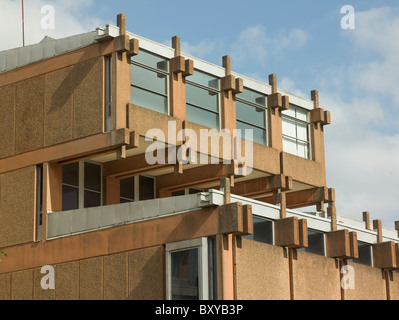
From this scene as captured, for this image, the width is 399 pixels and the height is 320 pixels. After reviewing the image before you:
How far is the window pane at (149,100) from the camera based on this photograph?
37062 millimetres

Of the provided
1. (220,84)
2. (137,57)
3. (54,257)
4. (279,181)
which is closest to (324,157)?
(279,181)

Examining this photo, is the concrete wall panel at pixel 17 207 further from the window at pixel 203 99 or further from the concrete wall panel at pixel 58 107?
the window at pixel 203 99

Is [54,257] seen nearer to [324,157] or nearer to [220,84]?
[220,84]

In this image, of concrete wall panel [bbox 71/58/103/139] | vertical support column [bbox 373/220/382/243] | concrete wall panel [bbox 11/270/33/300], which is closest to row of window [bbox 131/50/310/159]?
concrete wall panel [bbox 71/58/103/139]

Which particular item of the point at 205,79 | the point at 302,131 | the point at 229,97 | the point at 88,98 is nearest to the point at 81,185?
the point at 88,98

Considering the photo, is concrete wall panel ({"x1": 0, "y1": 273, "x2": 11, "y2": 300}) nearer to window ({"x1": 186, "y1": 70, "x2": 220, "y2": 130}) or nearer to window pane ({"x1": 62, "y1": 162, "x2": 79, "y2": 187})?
window pane ({"x1": 62, "y1": 162, "x2": 79, "y2": 187})

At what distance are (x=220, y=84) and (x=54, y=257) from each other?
35.9 ft

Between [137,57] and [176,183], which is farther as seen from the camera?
[176,183]

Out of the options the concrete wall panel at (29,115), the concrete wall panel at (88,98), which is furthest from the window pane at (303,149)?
the concrete wall panel at (29,115)

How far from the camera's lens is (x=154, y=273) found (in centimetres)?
3272

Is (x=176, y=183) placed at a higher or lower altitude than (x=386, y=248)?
Answer: higher

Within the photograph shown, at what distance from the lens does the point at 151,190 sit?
1688 inches
